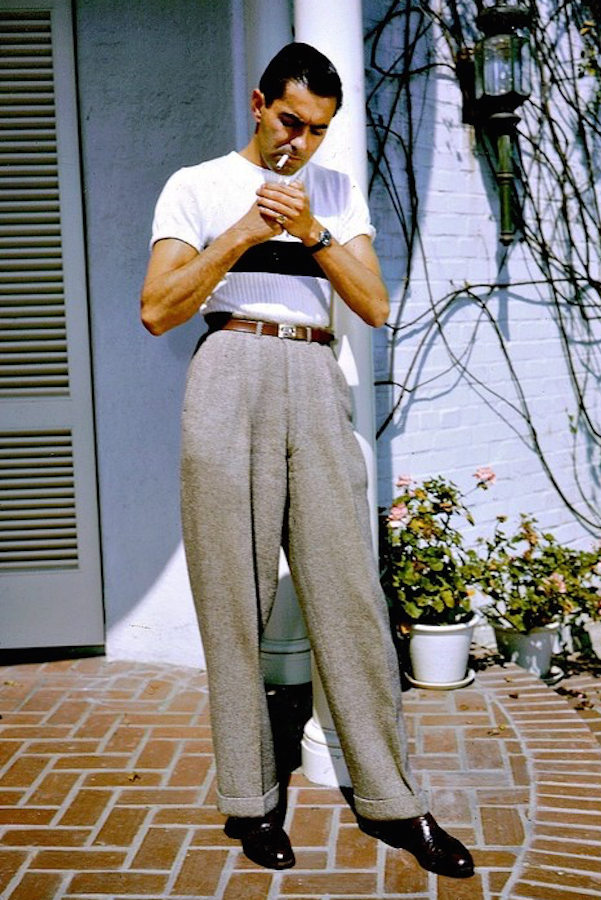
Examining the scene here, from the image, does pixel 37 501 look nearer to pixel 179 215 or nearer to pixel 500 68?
pixel 179 215

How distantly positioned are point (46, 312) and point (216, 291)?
1.60 metres

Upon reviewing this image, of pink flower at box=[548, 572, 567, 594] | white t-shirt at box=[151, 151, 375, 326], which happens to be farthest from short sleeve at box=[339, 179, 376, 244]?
pink flower at box=[548, 572, 567, 594]

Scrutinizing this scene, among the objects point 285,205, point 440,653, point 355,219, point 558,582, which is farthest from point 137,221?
point 558,582

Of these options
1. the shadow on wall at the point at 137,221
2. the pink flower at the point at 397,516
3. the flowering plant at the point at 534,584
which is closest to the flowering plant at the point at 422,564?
the pink flower at the point at 397,516

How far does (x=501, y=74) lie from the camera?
13.5 feet

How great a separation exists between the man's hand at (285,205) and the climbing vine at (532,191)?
1.94 m

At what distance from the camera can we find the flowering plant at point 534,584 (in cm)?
399

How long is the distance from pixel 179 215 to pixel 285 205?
0.28 m

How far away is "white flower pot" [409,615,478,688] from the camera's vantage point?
11.8 ft

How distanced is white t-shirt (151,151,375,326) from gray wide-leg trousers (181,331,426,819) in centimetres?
9

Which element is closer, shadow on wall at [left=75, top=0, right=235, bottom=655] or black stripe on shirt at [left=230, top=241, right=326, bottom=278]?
black stripe on shirt at [left=230, top=241, right=326, bottom=278]

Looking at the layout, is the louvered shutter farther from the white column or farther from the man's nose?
the man's nose

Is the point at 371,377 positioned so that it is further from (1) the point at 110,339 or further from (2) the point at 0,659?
(2) the point at 0,659

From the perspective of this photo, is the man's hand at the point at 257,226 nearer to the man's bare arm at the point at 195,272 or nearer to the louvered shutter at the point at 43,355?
the man's bare arm at the point at 195,272
